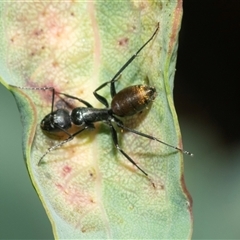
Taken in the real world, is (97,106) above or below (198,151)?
above

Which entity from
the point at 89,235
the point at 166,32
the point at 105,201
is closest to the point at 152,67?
the point at 166,32

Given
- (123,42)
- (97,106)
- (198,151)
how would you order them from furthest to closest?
(198,151) → (97,106) → (123,42)

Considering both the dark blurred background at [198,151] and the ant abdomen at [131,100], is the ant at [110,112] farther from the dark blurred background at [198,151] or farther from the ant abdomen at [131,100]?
the dark blurred background at [198,151]

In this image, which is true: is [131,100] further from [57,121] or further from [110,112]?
[57,121]

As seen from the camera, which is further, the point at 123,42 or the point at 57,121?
the point at 57,121

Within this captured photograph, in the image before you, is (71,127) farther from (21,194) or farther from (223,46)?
(223,46)

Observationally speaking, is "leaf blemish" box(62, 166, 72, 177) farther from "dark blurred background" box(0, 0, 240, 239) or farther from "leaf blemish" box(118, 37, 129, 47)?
"dark blurred background" box(0, 0, 240, 239)

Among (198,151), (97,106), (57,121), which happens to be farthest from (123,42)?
(198,151)
